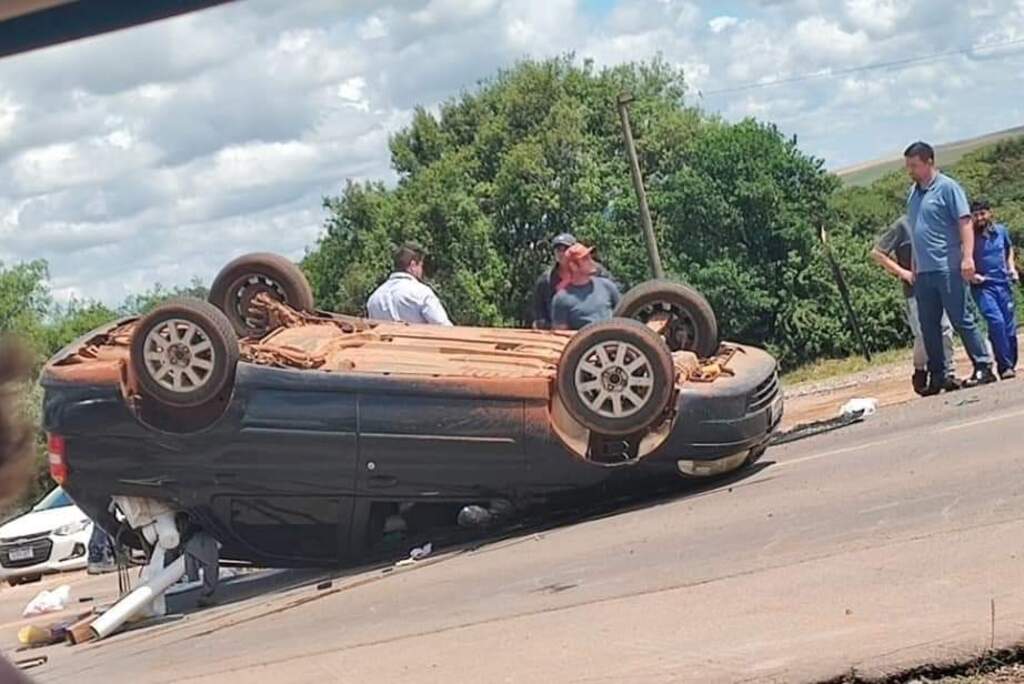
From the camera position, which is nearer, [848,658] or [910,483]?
[848,658]

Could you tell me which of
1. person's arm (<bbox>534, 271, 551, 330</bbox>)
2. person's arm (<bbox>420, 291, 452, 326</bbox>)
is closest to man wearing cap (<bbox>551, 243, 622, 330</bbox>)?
person's arm (<bbox>534, 271, 551, 330</bbox>)

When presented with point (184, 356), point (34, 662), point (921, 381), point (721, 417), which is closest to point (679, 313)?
point (721, 417)

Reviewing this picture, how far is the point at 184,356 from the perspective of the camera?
8828mm

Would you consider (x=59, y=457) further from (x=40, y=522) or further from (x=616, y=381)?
(x=40, y=522)

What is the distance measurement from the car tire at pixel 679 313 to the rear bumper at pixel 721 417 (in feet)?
1.88

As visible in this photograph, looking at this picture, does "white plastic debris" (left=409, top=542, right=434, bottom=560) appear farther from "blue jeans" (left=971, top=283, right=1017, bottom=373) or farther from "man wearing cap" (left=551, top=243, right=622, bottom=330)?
"blue jeans" (left=971, top=283, right=1017, bottom=373)

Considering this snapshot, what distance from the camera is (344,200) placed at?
226 feet

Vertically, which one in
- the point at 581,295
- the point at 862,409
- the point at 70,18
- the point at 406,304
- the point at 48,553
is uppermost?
the point at 70,18

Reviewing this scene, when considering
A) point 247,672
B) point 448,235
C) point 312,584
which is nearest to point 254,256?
point 312,584

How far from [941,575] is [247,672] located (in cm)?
281

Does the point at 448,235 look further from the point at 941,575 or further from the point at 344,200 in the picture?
the point at 941,575

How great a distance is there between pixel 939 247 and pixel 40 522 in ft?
37.8

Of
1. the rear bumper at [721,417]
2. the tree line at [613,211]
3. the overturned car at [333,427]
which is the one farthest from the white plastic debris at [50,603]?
the tree line at [613,211]

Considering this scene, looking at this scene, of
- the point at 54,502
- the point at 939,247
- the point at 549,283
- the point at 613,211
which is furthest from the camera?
the point at 613,211
